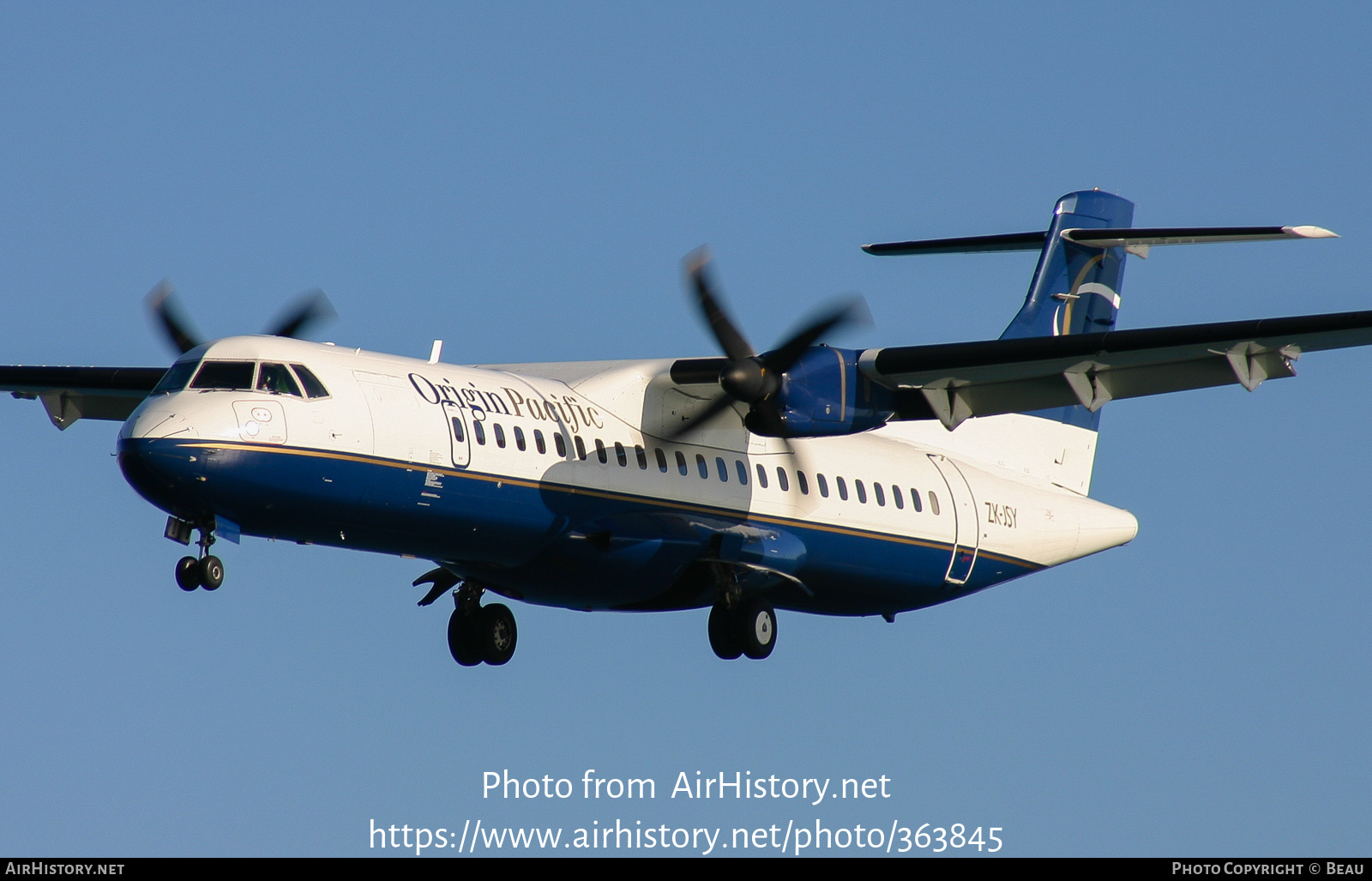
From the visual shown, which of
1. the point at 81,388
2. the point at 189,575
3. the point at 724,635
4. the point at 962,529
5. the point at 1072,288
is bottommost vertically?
the point at 189,575

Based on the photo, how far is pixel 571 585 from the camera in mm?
18875

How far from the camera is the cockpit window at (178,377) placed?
16266 mm

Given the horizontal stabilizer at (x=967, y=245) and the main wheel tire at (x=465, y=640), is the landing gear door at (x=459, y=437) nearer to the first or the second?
the main wheel tire at (x=465, y=640)

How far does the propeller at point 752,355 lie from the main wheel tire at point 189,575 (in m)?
5.57

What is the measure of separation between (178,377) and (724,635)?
21.1 ft

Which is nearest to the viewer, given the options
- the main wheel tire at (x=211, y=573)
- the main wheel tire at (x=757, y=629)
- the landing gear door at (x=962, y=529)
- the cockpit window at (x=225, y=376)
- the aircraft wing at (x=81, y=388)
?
the main wheel tire at (x=211, y=573)

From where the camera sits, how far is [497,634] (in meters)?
19.9

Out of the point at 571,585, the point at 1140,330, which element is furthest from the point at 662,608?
the point at 1140,330

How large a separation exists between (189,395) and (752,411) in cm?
574

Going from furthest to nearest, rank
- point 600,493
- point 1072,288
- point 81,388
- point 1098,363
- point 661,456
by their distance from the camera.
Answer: point 1072,288 → point 81,388 → point 661,456 → point 1098,363 → point 600,493

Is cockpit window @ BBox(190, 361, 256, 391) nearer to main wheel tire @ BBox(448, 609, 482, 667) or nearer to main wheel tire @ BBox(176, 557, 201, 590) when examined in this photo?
main wheel tire @ BBox(176, 557, 201, 590)

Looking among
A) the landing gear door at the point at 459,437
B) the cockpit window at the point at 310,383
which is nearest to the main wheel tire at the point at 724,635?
the landing gear door at the point at 459,437

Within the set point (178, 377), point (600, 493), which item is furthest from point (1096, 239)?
point (178, 377)

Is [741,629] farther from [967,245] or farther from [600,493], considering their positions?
[967,245]
